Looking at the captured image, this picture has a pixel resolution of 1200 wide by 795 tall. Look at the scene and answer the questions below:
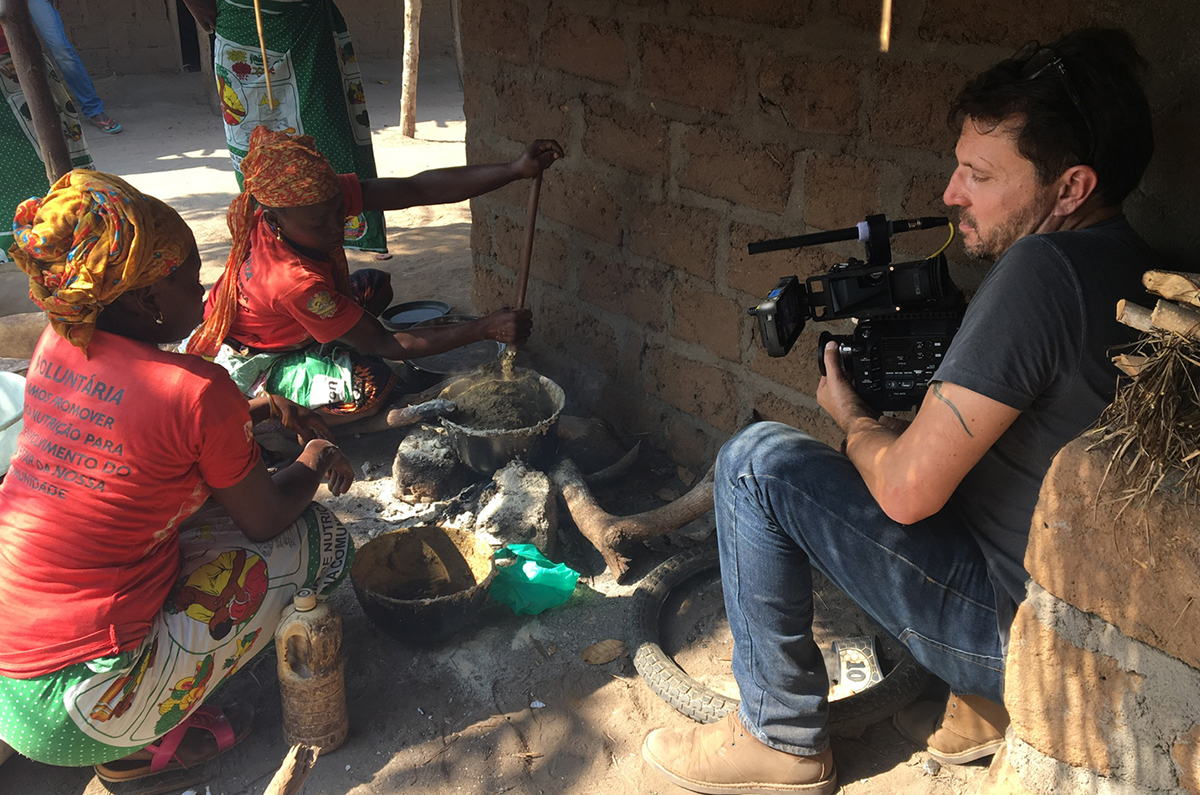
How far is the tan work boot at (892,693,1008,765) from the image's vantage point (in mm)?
2189

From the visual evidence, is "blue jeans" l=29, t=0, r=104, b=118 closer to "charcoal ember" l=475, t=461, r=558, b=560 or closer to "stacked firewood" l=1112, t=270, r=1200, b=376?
"charcoal ember" l=475, t=461, r=558, b=560

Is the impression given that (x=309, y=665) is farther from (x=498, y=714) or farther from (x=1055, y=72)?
(x=1055, y=72)

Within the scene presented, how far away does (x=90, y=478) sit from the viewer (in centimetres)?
205

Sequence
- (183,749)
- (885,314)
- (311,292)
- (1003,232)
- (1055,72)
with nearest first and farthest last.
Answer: (1055,72) < (1003,232) < (885,314) < (183,749) < (311,292)

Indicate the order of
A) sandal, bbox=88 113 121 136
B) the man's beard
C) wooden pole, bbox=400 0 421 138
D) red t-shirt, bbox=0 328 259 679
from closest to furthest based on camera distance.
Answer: the man's beard, red t-shirt, bbox=0 328 259 679, wooden pole, bbox=400 0 421 138, sandal, bbox=88 113 121 136

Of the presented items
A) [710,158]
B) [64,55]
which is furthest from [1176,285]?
[64,55]

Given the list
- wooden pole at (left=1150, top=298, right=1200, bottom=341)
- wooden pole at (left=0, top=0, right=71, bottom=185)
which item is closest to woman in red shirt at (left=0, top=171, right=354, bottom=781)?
wooden pole at (left=1150, top=298, right=1200, bottom=341)

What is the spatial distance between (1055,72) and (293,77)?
4.17 m

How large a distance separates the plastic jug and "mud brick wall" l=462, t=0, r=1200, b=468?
1.64 metres

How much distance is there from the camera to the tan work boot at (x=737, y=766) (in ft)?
7.04

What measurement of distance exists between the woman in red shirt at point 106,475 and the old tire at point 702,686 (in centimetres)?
118

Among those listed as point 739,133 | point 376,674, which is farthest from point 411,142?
point 376,674

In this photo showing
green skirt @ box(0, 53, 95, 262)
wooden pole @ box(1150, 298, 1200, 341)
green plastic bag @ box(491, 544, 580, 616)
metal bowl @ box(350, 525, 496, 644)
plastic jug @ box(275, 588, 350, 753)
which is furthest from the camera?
green skirt @ box(0, 53, 95, 262)

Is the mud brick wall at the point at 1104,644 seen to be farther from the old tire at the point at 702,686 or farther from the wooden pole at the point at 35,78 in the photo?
the wooden pole at the point at 35,78
